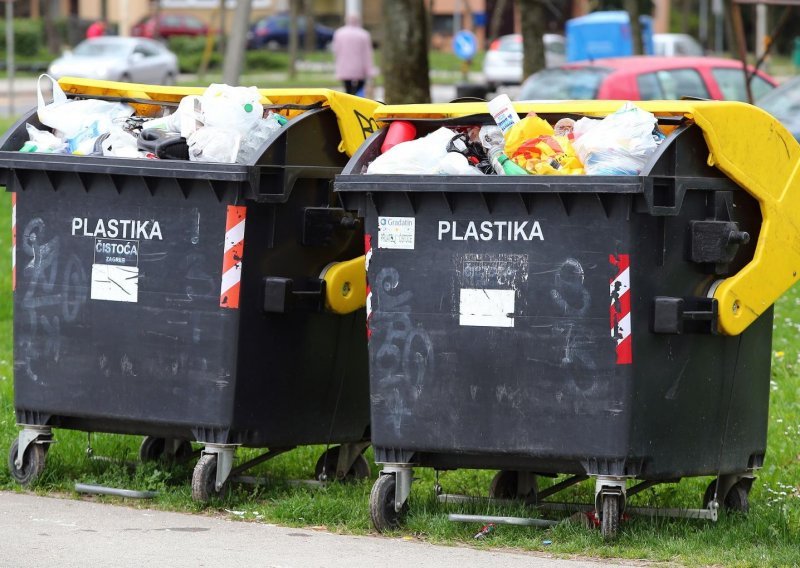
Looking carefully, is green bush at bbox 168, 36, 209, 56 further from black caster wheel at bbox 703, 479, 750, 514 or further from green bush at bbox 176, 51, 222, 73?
black caster wheel at bbox 703, 479, 750, 514

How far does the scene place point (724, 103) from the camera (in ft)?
17.1

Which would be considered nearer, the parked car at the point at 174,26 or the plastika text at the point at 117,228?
the plastika text at the point at 117,228

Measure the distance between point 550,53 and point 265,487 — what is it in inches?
1270

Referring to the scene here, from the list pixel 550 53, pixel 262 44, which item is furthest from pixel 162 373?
pixel 262 44

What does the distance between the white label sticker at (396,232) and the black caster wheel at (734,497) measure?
1.51 meters

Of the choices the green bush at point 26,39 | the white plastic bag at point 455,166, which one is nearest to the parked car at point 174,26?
the green bush at point 26,39

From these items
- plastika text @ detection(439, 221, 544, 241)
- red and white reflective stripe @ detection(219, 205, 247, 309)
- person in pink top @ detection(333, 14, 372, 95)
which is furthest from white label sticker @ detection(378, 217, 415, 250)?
person in pink top @ detection(333, 14, 372, 95)

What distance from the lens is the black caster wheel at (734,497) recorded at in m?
5.72

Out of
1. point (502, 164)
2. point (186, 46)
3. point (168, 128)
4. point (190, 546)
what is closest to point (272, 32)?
point (186, 46)

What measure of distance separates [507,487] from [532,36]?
1365 cm

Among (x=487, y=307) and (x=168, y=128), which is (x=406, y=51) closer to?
(x=168, y=128)

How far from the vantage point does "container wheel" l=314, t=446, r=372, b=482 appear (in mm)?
6352

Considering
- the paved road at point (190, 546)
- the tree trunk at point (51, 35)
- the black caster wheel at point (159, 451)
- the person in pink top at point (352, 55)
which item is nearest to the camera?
the paved road at point (190, 546)

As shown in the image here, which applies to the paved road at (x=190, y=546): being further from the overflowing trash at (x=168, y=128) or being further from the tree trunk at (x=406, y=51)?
the tree trunk at (x=406, y=51)
